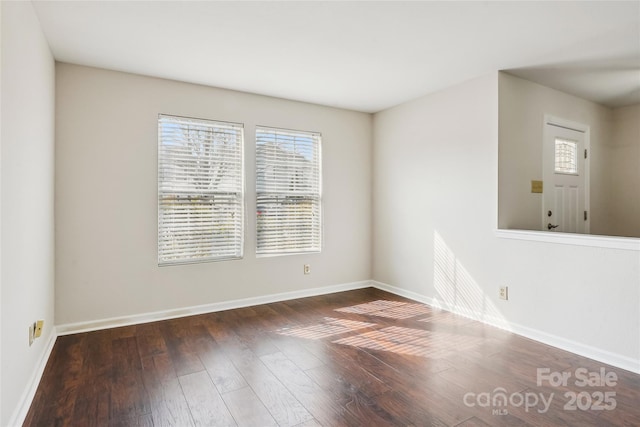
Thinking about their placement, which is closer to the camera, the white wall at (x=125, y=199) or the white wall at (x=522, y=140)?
the white wall at (x=125, y=199)

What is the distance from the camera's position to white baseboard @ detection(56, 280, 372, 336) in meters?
3.14

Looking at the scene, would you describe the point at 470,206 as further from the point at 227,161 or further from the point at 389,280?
the point at 227,161

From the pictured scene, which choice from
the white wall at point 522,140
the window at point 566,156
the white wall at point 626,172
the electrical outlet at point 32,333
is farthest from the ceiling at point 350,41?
the electrical outlet at point 32,333

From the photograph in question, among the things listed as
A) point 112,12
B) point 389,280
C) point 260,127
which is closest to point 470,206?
point 389,280

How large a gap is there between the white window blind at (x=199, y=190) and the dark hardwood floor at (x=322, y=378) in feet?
2.75

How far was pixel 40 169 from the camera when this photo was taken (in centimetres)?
246

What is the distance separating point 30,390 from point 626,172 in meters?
6.64

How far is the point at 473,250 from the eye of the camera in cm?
354

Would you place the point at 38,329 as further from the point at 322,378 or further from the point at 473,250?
the point at 473,250

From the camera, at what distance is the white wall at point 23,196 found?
5.57 ft

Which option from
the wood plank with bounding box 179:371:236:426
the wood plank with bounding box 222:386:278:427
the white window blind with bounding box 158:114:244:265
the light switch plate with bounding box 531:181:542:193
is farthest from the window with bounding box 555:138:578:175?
the wood plank with bounding box 179:371:236:426

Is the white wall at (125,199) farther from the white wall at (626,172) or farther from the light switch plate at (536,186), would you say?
the white wall at (626,172)

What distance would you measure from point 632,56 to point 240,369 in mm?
4273

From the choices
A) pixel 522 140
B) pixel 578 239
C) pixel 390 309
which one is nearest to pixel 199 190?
pixel 390 309
